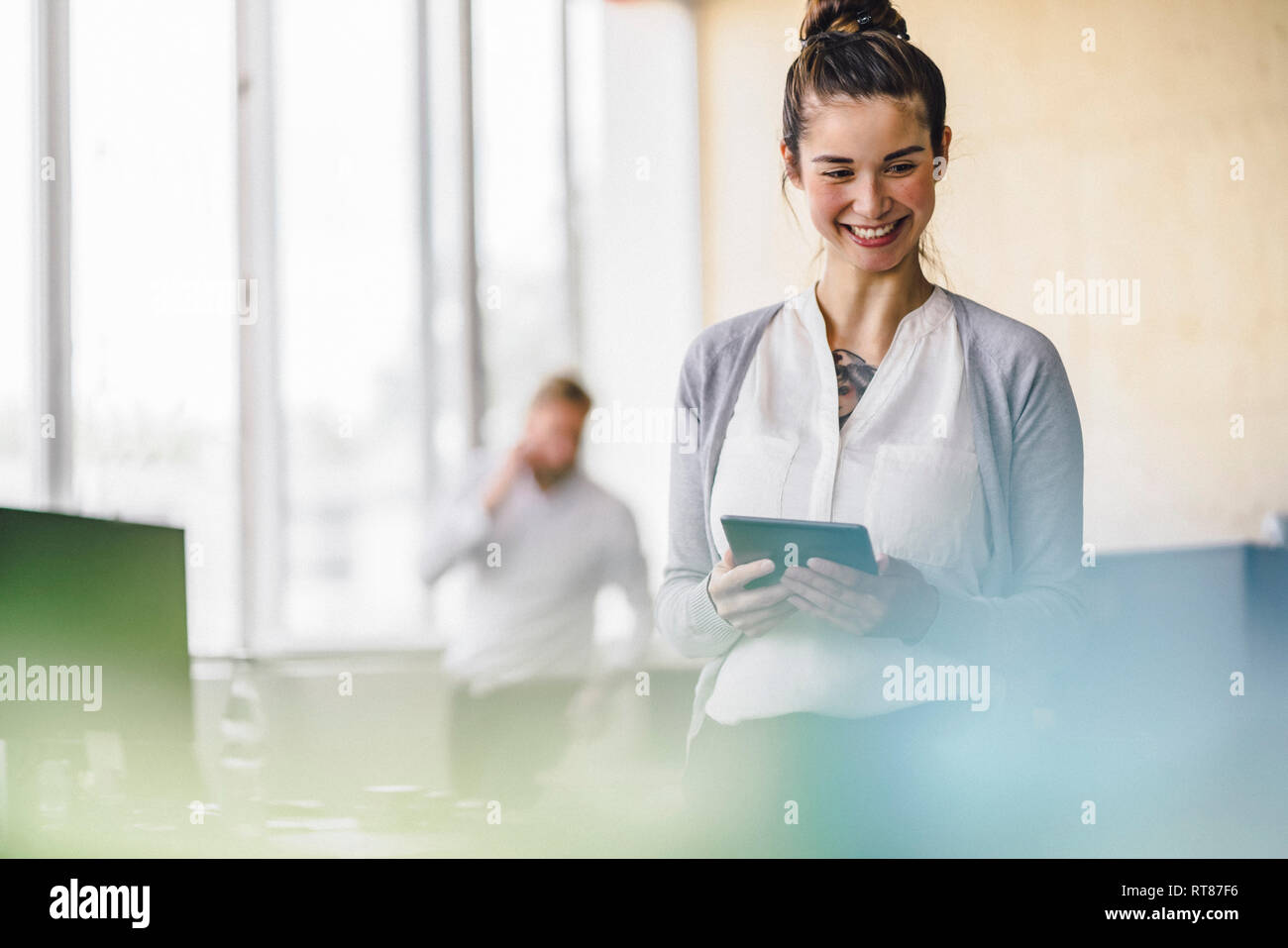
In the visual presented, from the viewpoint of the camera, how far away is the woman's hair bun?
5.86 ft

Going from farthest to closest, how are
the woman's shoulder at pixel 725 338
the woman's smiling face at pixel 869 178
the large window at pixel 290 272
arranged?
the large window at pixel 290 272 < the woman's shoulder at pixel 725 338 < the woman's smiling face at pixel 869 178

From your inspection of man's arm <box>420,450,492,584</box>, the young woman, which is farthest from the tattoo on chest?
man's arm <box>420,450,492,584</box>

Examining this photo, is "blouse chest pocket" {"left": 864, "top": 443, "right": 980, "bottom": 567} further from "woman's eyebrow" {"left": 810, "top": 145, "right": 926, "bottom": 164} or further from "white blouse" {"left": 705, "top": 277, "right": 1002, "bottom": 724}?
"woman's eyebrow" {"left": 810, "top": 145, "right": 926, "bottom": 164}

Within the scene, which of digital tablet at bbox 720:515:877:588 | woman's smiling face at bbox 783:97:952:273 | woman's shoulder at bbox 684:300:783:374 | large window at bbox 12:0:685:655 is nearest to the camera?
digital tablet at bbox 720:515:877:588

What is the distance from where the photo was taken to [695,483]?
1.83 m

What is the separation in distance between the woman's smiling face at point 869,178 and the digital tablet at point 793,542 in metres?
0.45

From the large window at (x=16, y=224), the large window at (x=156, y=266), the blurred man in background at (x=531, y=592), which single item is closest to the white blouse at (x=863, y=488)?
the blurred man in background at (x=531, y=592)

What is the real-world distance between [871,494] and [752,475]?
187mm

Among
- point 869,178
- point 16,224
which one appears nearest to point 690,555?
point 869,178

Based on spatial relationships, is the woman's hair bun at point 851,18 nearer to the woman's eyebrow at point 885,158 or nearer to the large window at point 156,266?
the woman's eyebrow at point 885,158

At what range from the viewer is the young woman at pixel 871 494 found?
1721mm

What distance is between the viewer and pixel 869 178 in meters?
1.75

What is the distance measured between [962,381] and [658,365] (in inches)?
19.5

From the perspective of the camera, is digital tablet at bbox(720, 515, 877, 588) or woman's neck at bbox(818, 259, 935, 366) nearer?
digital tablet at bbox(720, 515, 877, 588)
